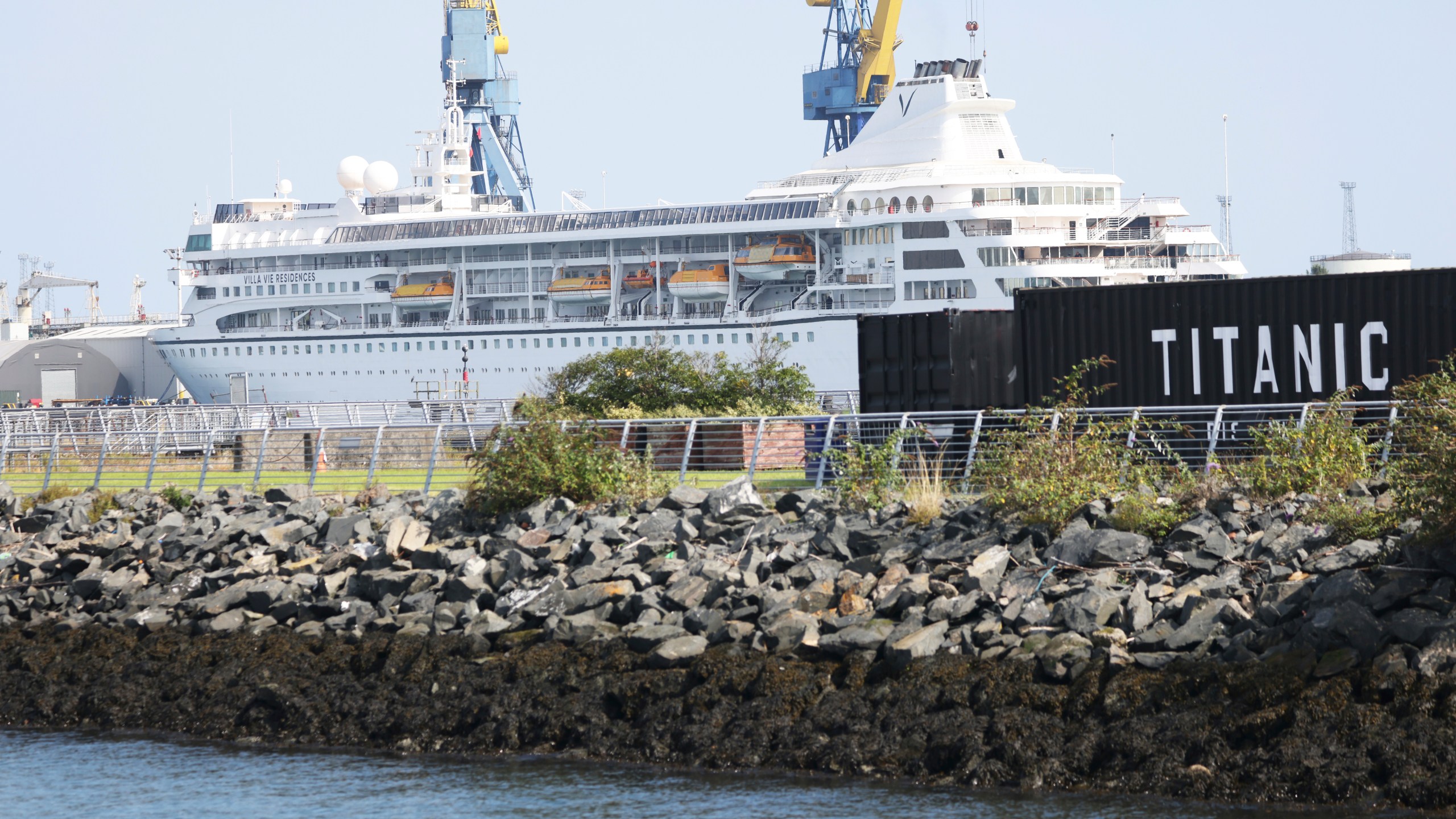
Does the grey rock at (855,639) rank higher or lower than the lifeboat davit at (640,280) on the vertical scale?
lower

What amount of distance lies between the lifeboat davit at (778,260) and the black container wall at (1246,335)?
3882 centimetres

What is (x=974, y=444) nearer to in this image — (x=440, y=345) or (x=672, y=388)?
(x=672, y=388)

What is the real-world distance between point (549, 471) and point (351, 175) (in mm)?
57421

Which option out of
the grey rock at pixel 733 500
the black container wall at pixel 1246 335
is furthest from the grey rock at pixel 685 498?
the black container wall at pixel 1246 335

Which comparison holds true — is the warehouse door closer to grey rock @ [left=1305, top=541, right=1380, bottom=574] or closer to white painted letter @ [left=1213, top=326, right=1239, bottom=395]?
white painted letter @ [left=1213, top=326, right=1239, bottom=395]

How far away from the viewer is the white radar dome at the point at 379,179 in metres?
72.2

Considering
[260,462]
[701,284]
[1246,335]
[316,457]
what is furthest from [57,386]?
[1246,335]

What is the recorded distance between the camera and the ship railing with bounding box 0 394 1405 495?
17031mm

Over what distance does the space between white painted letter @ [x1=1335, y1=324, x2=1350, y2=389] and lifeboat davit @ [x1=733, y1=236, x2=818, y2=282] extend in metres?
41.0

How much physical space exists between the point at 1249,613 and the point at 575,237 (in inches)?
2080

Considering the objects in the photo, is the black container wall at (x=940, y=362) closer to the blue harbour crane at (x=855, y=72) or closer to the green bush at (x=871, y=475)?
the green bush at (x=871, y=475)

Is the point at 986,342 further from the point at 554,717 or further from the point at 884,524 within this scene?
the point at 554,717

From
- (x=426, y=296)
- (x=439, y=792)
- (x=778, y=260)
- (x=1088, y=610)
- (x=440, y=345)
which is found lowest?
(x=439, y=792)

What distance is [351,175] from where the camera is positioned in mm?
Answer: 72438
